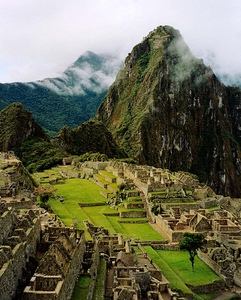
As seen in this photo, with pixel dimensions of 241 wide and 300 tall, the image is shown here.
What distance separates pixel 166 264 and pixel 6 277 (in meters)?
16.0

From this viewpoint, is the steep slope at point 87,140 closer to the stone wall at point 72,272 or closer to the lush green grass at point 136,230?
the lush green grass at point 136,230

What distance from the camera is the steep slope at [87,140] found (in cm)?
10625

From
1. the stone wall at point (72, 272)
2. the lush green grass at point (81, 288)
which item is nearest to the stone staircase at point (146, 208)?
the stone wall at point (72, 272)

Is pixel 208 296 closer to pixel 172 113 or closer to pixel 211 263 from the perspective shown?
pixel 211 263

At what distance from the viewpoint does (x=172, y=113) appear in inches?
6476

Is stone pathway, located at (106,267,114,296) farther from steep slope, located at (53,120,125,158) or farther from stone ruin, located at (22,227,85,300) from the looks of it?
steep slope, located at (53,120,125,158)

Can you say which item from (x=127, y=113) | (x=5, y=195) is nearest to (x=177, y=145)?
(x=127, y=113)

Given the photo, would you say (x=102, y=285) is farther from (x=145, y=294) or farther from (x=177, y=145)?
(x=177, y=145)

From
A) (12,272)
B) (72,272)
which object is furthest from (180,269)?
(12,272)

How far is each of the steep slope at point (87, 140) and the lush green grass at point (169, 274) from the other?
80036 millimetres

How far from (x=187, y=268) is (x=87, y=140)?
297ft

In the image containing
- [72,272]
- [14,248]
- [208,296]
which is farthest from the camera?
[208,296]

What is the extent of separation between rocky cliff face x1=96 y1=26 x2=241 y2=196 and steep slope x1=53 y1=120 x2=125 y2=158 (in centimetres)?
2836

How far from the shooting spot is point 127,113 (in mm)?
166000
